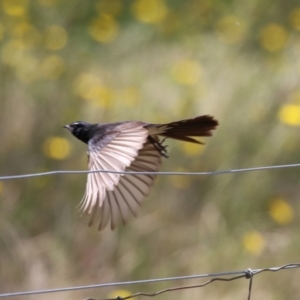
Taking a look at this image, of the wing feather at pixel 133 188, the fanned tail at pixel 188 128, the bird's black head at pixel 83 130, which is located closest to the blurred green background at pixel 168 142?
the wing feather at pixel 133 188

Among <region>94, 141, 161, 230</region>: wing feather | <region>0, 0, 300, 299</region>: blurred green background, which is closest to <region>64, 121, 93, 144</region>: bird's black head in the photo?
<region>94, 141, 161, 230</region>: wing feather

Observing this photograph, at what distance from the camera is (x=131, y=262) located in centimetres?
359

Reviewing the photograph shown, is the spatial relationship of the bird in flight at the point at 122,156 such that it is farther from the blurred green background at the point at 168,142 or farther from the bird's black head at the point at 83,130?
the blurred green background at the point at 168,142

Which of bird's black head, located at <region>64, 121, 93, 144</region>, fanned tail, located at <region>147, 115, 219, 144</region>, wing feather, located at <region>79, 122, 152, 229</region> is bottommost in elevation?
wing feather, located at <region>79, 122, 152, 229</region>

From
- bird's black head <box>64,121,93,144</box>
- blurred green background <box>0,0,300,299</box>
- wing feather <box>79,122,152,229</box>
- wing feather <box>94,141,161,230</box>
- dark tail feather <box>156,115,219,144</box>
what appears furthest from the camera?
blurred green background <box>0,0,300,299</box>

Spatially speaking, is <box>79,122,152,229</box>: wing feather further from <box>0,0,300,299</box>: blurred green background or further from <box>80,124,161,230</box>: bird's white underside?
<box>0,0,300,299</box>: blurred green background

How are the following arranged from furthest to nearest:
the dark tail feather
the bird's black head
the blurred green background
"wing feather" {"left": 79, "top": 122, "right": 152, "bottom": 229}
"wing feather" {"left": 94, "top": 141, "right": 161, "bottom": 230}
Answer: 1. the blurred green background
2. the bird's black head
3. "wing feather" {"left": 94, "top": 141, "right": 161, "bottom": 230}
4. the dark tail feather
5. "wing feather" {"left": 79, "top": 122, "right": 152, "bottom": 229}

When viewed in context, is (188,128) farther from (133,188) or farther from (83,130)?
(83,130)

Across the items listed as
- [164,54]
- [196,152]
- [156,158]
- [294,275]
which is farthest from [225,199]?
[164,54]

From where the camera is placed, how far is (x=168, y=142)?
4.05 m

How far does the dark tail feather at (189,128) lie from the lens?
2.50m

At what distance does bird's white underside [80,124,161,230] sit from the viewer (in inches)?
89.0

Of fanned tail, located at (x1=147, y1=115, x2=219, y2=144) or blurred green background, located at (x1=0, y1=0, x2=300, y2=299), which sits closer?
fanned tail, located at (x1=147, y1=115, x2=219, y2=144)

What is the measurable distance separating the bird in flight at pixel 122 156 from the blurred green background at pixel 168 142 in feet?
2.49
